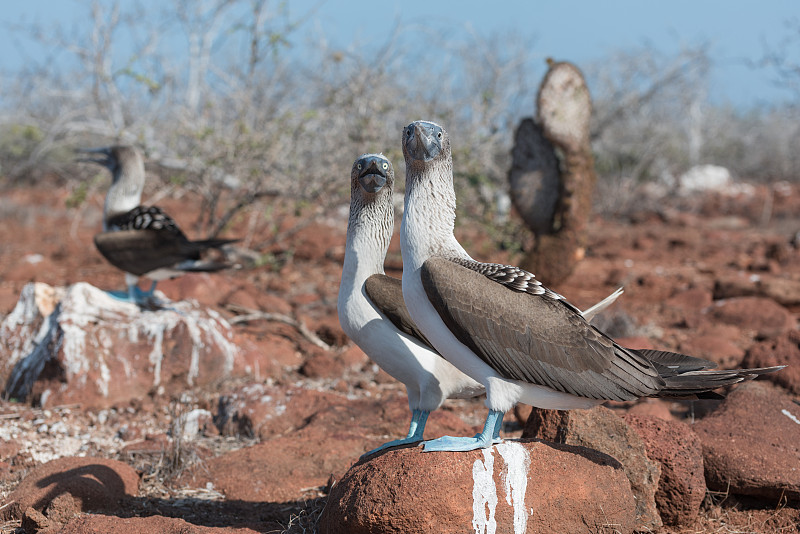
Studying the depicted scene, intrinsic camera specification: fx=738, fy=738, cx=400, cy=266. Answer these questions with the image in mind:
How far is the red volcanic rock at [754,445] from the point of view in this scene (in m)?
3.72

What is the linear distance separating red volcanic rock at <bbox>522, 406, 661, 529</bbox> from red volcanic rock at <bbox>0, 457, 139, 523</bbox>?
2.25 metres

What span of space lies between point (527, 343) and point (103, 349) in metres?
3.85

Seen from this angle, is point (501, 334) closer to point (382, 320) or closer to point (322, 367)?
point (382, 320)

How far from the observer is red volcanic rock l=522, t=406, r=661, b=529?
3.43 metres

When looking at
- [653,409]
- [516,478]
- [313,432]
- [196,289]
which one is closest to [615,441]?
[516,478]

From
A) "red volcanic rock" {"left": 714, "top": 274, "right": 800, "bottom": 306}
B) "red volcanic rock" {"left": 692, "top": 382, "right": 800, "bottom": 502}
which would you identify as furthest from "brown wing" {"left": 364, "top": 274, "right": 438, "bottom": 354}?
"red volcanic rock" {"left": 714, "top": 274, "right": 800, "bottom": 306}

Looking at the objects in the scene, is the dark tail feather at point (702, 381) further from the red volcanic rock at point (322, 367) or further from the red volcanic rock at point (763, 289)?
the red volcanic rock at point (763, 289)

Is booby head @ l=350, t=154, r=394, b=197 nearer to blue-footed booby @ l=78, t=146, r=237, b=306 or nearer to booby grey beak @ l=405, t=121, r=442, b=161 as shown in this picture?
booby grey beak @ l=405, t=121, r=442, b=161

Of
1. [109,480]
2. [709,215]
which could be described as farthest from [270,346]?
[709,215]

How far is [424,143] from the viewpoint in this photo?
3.08 meters

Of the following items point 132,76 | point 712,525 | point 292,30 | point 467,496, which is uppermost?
point 292,30

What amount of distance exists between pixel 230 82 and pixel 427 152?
7.28 metres

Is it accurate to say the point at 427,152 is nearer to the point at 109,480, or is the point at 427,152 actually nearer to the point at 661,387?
the point at 661,387

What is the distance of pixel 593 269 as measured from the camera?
479 inches
